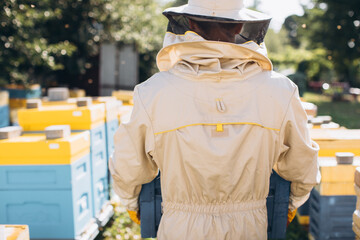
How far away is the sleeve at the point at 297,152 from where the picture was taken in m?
1.67

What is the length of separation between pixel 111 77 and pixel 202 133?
8.96 m

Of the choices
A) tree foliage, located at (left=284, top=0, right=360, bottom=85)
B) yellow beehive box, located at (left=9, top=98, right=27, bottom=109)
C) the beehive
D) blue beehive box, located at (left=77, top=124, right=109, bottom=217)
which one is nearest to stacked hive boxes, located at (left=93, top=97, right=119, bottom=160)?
blue beehive box, located at (left=77, top=124, right=109, bottom=217)

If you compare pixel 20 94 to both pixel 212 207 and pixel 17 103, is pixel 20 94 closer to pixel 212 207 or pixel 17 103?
pixel 17 103

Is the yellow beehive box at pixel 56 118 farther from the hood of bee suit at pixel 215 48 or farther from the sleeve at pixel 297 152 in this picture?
the sleeve at pixel 297 152

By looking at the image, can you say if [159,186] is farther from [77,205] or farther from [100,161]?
[100,161]

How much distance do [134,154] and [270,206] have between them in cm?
81

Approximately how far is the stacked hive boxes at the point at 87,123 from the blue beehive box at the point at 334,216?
77.3 inches

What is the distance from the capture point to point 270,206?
1.96 metres

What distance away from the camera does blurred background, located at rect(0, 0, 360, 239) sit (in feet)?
19.2

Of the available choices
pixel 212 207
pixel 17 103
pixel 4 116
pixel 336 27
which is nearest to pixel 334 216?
pixel 212 207

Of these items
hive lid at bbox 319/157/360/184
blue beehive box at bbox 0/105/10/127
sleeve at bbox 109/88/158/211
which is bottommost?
blue beehive box at bbox 0/105/10/127

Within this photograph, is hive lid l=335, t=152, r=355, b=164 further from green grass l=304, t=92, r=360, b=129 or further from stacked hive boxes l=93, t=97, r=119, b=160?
green grass l=304, t=92, r=360, b=129

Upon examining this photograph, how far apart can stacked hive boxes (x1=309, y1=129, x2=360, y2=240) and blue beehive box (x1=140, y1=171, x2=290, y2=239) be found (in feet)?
2.54

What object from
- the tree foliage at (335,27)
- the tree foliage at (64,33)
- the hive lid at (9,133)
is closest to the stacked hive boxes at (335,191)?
the hive lid at (9,133)
